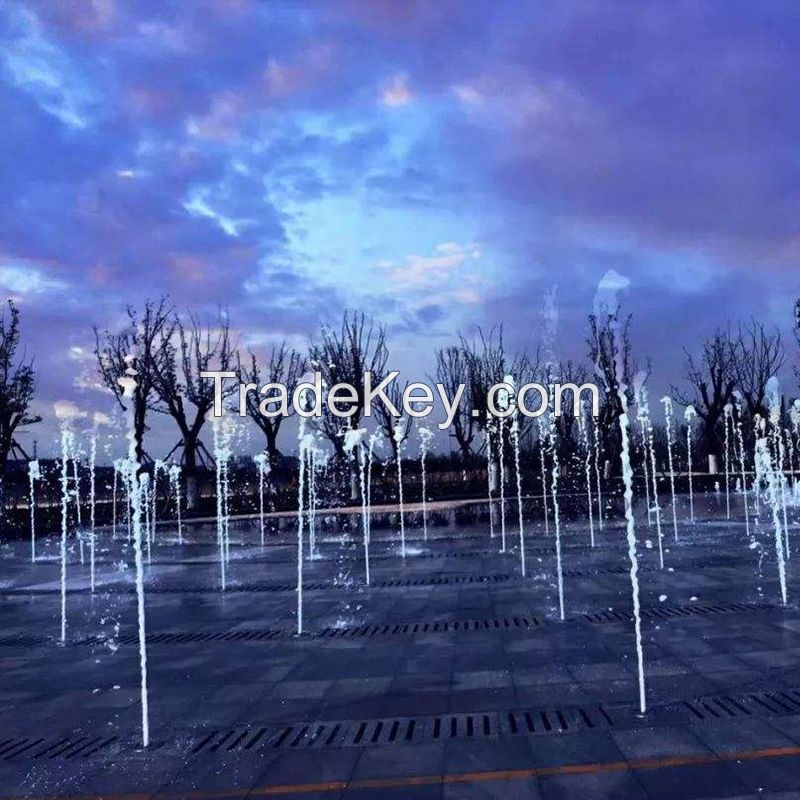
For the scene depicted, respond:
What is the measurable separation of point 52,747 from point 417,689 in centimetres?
254

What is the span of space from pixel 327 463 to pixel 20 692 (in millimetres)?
43861

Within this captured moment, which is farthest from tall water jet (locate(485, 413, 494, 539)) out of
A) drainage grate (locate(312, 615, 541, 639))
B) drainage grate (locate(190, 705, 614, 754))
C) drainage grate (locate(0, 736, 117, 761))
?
drainage grate (locate(0, 736, 117, 761))

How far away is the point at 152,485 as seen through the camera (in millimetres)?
37812

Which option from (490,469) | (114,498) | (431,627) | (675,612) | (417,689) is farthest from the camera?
(490,469)

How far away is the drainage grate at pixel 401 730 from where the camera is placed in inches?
199

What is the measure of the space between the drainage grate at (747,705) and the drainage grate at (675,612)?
2.83 m

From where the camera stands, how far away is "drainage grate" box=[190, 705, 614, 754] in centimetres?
504

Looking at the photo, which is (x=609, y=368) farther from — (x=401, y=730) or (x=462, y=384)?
(x=401, y=730)

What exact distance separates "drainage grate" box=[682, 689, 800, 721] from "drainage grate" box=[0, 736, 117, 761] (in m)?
3.81

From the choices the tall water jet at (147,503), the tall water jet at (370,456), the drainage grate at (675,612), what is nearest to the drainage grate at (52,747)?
the drainage grate at (675,612)

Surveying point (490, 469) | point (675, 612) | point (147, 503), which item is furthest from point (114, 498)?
point (675, 612)

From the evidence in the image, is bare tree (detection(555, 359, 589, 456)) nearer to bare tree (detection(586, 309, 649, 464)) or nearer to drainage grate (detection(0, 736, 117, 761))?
bare tree (detection(586, 309, 649, 464))

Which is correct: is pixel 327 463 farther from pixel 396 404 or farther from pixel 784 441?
pixel 784 441

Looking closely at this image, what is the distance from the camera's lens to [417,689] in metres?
6.18
